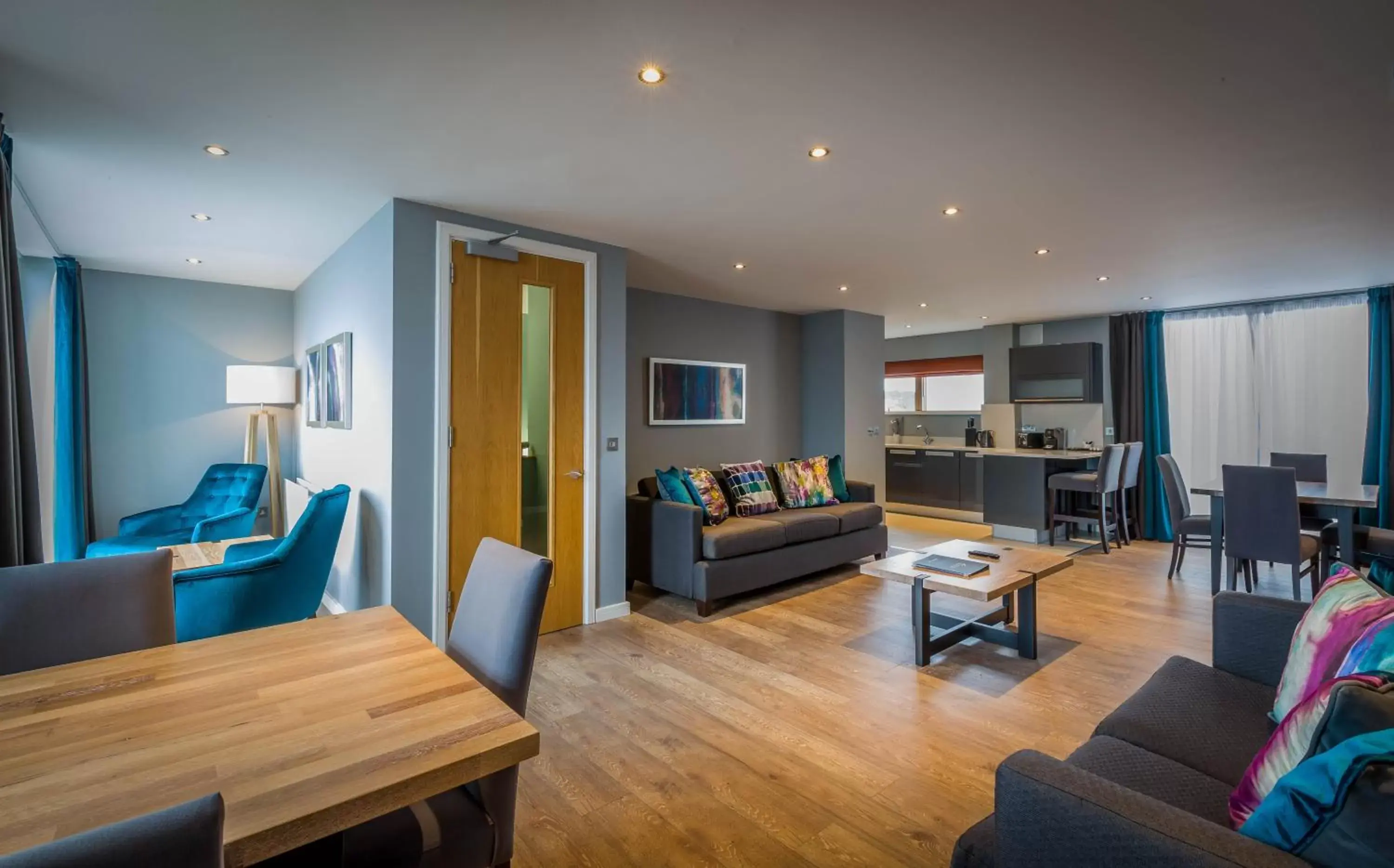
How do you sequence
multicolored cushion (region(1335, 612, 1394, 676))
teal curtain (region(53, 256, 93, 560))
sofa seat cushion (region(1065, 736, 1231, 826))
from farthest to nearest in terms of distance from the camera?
teal curtain (region(53, 256, 93, 560)), sofa seat cushion (region(1065, 736, 1231, 826)), multicolored cushion (region(1335, 612, 1394, 676))

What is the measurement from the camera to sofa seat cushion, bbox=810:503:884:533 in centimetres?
525

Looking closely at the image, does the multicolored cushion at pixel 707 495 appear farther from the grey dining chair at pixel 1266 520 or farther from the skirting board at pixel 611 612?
the grey dining chair at pixel 1266 520

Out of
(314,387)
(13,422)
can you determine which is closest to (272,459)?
(314,387)

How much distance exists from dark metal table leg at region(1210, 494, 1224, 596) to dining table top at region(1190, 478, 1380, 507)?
0.06 m

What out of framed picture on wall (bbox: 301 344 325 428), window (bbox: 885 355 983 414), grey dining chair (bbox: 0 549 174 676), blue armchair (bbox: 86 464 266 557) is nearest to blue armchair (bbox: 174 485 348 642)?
grey dining chair (bbox: 0 549 174 676)

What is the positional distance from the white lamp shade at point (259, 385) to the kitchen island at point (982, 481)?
666cm

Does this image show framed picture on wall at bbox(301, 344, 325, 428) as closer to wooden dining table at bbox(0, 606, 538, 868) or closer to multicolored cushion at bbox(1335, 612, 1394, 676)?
wooden dining table at bbox(0, 606, 538, 868)

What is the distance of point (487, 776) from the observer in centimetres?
132

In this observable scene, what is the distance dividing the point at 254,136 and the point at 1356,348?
27.3 feet

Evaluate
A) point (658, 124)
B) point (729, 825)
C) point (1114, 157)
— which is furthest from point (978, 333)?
point (729, 825)

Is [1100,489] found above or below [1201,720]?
above

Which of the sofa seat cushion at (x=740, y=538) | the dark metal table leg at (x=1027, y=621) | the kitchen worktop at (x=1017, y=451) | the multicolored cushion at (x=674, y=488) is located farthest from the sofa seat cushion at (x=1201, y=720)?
the kitchen worktop at (x=1017, y=451)

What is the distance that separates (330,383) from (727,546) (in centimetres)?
287

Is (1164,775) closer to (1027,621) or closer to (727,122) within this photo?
(1027,621)
